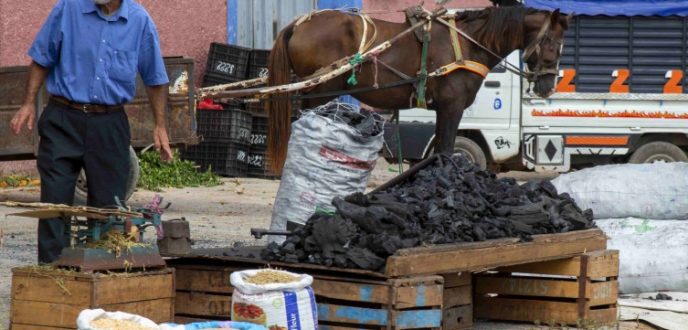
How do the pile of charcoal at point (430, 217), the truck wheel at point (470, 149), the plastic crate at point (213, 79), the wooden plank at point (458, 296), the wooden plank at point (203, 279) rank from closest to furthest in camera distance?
the pile of charcoal at point (430, 217), the wooden plank at point (203, 279), the wooden plank at point (458, 296), the truck wheel at point (470, 149), the plastic crate at point (213, 79)

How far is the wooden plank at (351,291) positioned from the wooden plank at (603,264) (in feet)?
6.04

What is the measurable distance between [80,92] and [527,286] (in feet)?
9.44

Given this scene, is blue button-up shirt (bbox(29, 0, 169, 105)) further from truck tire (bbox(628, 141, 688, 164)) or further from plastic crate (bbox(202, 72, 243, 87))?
truck tire (bbox(628, 141, 688, 164))

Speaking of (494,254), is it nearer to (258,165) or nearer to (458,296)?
(458,296)

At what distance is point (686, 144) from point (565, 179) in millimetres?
8730

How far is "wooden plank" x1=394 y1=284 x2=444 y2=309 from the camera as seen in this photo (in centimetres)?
662

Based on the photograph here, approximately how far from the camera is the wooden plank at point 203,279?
704cm

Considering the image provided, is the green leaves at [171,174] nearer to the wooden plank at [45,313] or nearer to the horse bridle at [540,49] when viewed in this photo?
the horse bridle at [540,49]

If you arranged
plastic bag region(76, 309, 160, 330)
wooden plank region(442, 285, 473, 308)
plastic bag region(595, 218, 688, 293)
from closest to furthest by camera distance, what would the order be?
plastic bag region(76, 309, 160, 330) < wooden plank region(442, 285, 473, 308) < plastic bag region(595, 218, 688, 293)

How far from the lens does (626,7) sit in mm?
17891

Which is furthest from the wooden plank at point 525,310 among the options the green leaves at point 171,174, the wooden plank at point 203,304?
the green leaves at point 171,174

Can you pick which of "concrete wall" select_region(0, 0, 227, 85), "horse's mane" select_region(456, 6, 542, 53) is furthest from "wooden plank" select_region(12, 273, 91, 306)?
"concrete wall" select_region(0, 0, 227, 85)

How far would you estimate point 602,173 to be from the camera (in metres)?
10.1

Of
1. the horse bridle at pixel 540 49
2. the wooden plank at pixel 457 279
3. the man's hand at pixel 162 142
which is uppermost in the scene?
the horse bridle at pixel 540 49
